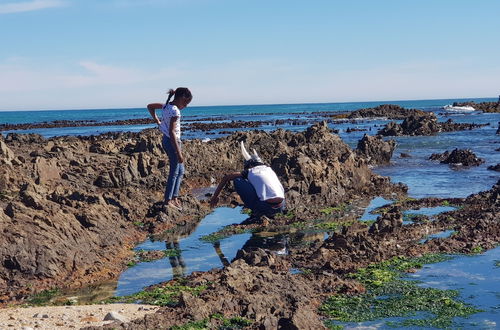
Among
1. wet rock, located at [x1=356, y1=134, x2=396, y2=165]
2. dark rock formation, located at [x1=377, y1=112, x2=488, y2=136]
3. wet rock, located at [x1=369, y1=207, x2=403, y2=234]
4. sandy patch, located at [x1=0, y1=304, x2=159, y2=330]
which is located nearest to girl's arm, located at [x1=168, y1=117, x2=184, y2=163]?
wet rock, located at [x1=369, y1=207, x2=403, y2=234]

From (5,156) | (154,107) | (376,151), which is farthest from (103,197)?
(376,151)

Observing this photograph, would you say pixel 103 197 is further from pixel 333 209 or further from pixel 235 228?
pixel 333 209

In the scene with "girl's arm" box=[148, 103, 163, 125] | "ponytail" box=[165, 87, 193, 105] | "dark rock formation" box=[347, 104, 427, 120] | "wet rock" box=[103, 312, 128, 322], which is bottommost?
"dark rock formation" box=[347, 104, 427, 120]

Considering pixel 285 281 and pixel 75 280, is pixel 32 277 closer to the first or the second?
pixel 75 280

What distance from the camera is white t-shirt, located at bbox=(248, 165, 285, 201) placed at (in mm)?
10773

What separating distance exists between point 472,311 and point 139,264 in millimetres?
5036

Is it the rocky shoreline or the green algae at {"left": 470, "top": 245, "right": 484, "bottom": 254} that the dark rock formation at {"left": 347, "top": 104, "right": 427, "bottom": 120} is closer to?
the rocky shoreline

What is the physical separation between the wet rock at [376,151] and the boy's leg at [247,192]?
14.6 meters

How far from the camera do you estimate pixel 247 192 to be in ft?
36.5

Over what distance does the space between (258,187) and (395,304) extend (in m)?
4.51

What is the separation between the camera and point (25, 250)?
8.36m

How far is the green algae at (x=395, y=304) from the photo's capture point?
643 centimetres

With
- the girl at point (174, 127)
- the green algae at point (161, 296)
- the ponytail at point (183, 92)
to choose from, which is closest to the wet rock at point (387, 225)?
the girl at point (174, 127)

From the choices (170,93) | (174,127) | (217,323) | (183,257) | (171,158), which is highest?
(170,93)
